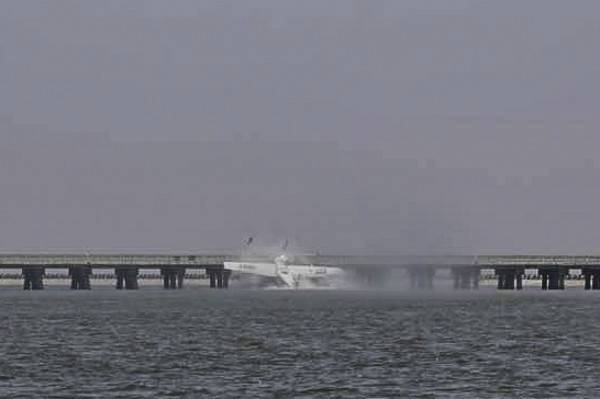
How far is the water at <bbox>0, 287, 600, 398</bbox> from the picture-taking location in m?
65.4

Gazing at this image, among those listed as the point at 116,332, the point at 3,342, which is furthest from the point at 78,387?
the point at 116,332

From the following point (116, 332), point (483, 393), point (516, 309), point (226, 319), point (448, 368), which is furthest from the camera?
point (516, 309)

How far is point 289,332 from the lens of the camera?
104 meters

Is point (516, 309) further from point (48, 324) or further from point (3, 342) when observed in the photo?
point (3, 342)

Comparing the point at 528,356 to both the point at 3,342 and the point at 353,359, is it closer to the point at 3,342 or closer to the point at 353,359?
the point at 353,359

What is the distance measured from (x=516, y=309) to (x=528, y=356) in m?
70.3

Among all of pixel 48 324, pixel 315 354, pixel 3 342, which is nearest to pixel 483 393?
pixel 315 354

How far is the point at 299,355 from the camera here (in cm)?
8244

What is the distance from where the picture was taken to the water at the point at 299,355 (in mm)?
65438

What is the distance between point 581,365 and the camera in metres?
76.0

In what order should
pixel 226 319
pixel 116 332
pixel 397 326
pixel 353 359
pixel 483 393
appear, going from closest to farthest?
1. pixel 483 393
2. pixel 353 359
3. pixel 116 332
4. pixel 397 326
5. pixel 226 319

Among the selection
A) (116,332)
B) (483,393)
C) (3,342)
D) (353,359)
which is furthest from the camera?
(116,332)

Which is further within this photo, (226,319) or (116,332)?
(226,319)

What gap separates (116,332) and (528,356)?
31571mm
